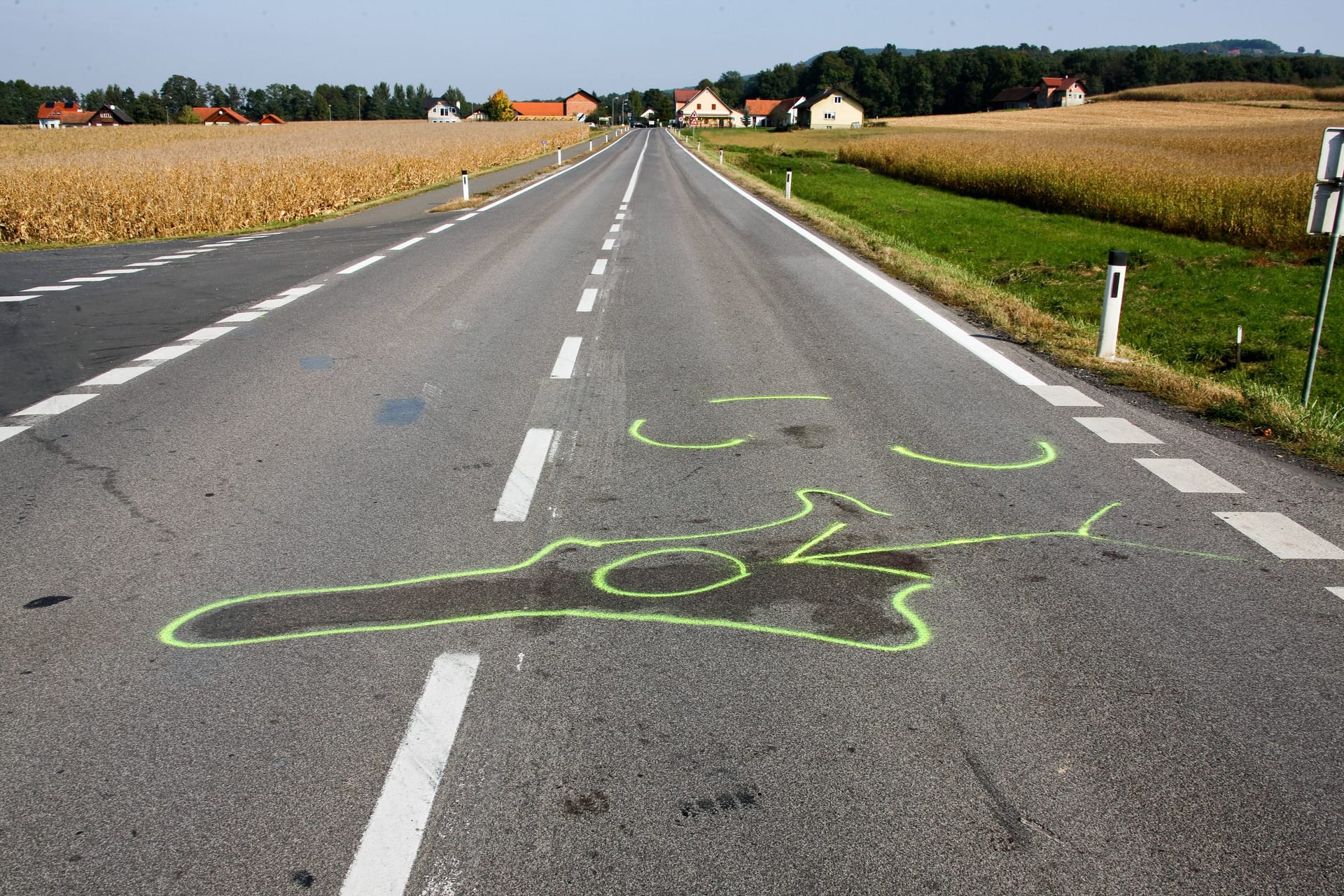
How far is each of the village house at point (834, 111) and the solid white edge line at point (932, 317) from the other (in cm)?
12470

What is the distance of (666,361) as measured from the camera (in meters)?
8.52

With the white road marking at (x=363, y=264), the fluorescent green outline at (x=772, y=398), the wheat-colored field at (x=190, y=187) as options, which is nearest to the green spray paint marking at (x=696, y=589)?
the fluorescent green outline at (x=772, y=398)

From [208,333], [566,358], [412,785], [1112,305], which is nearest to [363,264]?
[208,333]

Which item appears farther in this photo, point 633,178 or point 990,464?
point 633,178

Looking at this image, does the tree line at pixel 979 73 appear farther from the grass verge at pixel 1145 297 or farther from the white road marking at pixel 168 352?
the white road marking at pixel 168 352

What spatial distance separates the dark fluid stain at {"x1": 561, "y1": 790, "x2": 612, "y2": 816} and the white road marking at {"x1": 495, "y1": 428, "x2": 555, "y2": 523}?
7.24 ft

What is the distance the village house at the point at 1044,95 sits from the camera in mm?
136500

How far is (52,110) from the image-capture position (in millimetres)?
147625

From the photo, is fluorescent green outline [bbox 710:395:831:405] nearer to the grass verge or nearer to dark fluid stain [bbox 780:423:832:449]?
dark fluid stain [bbox 780:423:832:449]

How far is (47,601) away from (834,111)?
5652 inches

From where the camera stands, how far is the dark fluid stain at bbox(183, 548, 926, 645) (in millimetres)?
3912

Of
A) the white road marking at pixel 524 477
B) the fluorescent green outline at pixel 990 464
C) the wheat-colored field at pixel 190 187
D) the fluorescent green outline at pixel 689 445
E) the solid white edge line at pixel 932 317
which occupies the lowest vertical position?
the solid white edge line at pixel 932 317

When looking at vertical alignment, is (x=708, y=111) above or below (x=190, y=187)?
above

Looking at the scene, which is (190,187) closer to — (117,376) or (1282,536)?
(117,376)
